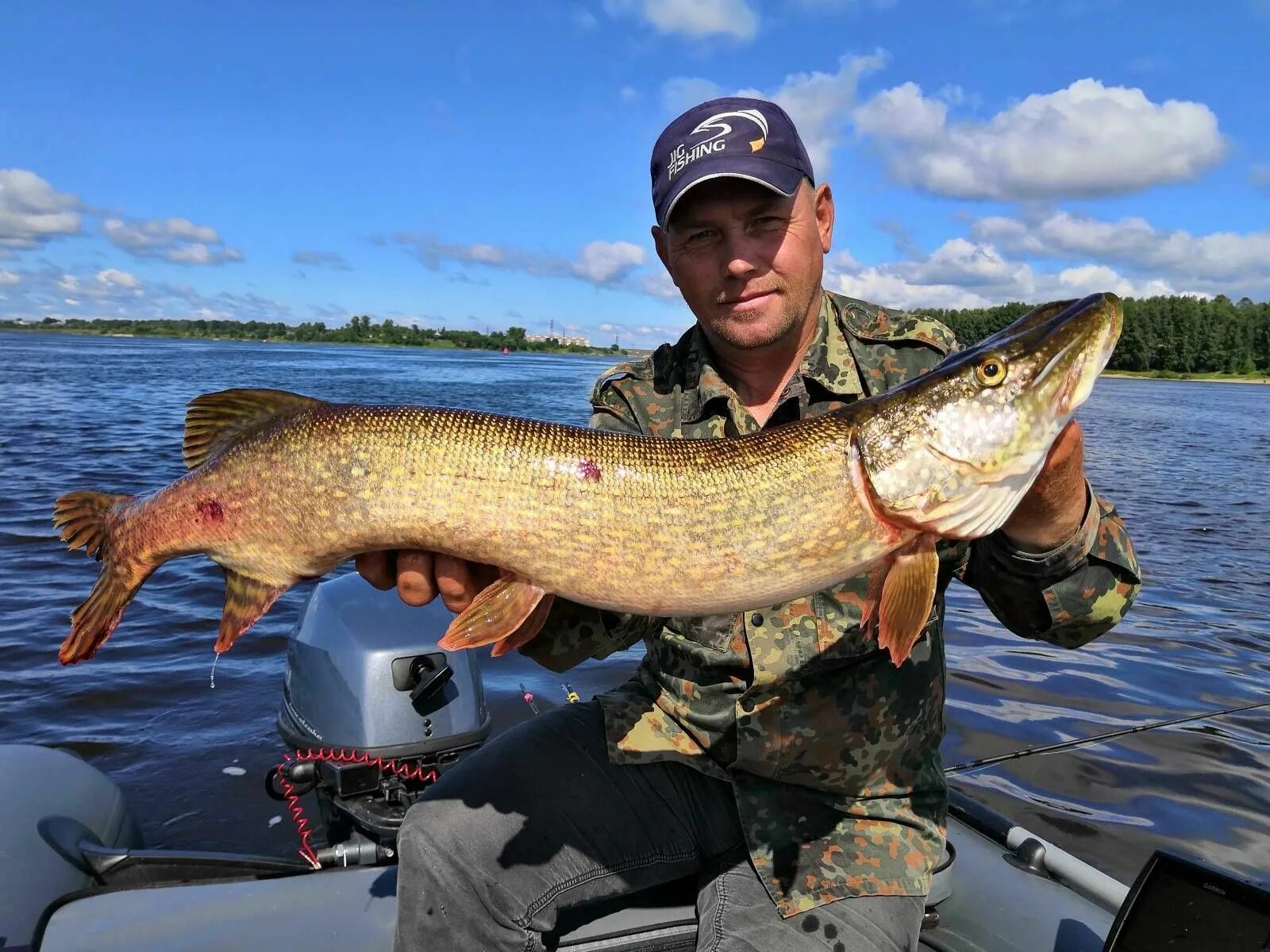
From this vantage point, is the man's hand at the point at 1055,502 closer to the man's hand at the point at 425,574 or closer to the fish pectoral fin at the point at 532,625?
the fish pectoral fin at the point at 532,625

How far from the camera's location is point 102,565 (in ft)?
8.84

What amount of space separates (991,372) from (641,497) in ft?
3.36

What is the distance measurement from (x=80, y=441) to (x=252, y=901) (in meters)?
20.1

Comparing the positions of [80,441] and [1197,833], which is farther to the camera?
→ [80,441]

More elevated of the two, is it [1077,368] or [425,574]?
[1077,368]

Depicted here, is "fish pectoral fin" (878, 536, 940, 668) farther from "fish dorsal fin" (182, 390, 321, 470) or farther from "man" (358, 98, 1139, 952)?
"fish dorsal fin" (182, 390, 321, 470)

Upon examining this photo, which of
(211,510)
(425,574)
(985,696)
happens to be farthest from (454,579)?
(985,696)

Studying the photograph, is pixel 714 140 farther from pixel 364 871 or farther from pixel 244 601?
pixel 364 871

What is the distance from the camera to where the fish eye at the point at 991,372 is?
2191mm

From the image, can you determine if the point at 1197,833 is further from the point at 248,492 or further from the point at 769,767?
the point at 248,492

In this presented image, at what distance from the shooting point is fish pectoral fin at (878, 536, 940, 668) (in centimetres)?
213

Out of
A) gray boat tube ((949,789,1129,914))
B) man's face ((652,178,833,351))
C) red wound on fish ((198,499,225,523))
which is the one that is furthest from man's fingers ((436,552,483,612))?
gray boat tube ((949,789,1129,914))

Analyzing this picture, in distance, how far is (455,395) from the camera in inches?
1340

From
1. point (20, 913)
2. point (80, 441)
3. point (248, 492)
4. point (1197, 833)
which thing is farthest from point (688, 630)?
point (80, 441)
